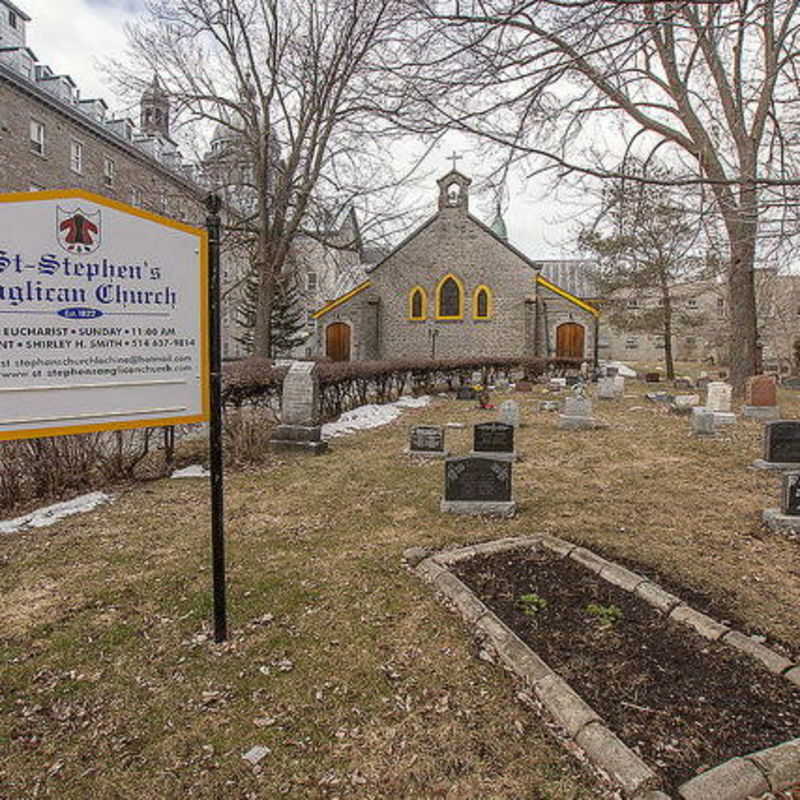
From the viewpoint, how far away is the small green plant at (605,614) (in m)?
3.73

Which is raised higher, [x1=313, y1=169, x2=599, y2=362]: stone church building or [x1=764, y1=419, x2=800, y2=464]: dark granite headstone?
[x1=313, y1=169, x2=599, y2=362]: stone church building

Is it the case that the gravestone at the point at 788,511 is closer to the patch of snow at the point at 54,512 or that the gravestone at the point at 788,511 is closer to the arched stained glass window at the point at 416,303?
the patch of snow at the point at 54,512

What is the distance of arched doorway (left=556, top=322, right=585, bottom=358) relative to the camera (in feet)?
99.5

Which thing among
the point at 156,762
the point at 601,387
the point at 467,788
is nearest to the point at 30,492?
the point at 156,762

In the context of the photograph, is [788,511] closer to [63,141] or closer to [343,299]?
[343,299]

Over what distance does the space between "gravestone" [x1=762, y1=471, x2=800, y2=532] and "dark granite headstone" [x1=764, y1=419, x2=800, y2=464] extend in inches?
115

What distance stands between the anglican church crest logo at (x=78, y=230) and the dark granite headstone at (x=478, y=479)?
4.28 m

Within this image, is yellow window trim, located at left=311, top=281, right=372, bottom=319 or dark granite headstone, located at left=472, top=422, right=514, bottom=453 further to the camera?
yellow window trim, located at left=311, top=281, right=372, bottom=319

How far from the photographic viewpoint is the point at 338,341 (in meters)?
33.2

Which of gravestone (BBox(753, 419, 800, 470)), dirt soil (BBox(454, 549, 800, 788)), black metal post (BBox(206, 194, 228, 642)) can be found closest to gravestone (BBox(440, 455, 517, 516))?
dirt soil (BBox(454, 549, 800, 788))

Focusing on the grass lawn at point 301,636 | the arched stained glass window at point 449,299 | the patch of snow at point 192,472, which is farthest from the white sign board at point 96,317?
the arched stained glass window at point 449,299

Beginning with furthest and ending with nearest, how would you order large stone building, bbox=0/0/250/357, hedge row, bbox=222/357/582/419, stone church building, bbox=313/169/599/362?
stone church building, bbox=313/169/599/362
large stone building, bbox=0/0/250/357
hedge row, bbox=222/357/582/419

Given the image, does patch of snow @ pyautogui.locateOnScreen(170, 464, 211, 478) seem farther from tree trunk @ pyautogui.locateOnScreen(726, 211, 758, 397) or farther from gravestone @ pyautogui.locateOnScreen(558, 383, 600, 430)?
tree trunk @ pyautogui.locateOnScreen(726, 211, 758, 397)

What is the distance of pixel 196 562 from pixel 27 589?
4.14 ft
